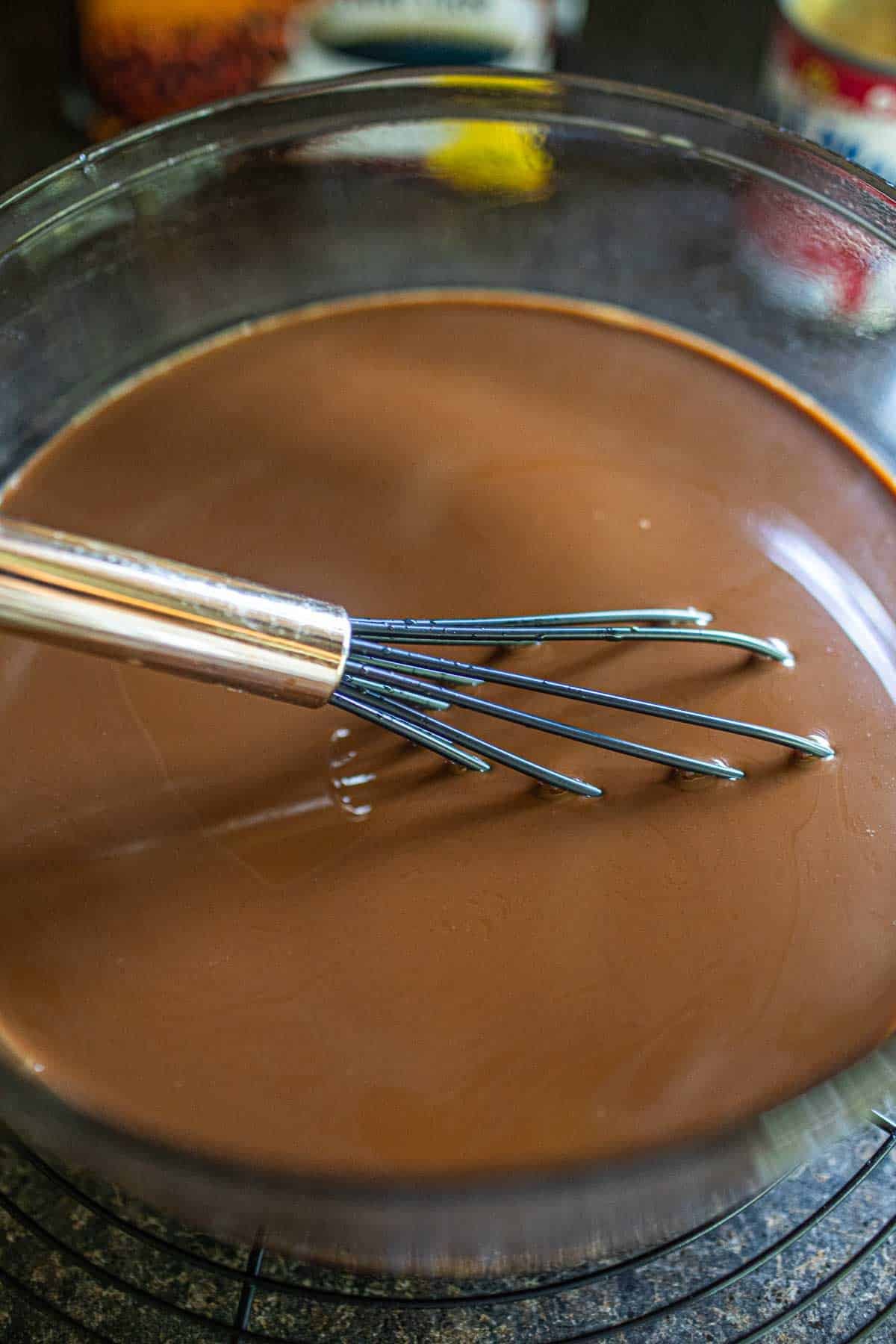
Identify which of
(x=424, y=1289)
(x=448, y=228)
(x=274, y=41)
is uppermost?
(x=274, y=41)

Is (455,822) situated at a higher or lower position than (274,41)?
lower

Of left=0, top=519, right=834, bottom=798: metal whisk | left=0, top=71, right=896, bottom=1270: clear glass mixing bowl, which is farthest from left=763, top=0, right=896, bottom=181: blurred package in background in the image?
left=0, top=519, right=834, bottom=798: metal whisk

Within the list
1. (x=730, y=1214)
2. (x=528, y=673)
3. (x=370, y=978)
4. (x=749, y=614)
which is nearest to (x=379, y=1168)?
(x=370, y=978)

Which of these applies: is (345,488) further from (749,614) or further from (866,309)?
(866,309)

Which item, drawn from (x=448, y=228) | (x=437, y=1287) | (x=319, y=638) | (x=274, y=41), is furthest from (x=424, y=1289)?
(x=274, y=41)

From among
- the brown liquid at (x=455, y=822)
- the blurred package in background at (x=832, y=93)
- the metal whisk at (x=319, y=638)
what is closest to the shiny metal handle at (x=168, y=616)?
the metal whisk at (x=319, y=638)

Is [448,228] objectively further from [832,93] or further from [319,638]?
[319,638]

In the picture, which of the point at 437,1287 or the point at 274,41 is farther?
the point at 274,41
